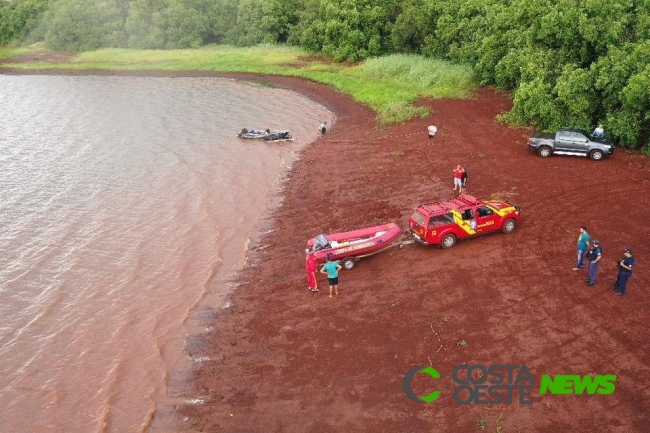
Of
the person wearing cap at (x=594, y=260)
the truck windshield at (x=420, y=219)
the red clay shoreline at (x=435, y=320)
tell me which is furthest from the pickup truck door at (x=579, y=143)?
the person wearing cap at (x=594, y=260)

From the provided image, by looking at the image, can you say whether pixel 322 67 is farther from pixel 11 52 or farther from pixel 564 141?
pixel 11 52

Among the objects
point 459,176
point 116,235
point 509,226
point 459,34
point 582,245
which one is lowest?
point 116,235

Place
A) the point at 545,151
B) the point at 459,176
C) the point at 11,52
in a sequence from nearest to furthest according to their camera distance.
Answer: the point at 459,176 → the point at 545,151 → the point at 11,52

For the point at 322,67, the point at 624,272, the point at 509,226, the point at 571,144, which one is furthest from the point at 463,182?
the point at 322,67

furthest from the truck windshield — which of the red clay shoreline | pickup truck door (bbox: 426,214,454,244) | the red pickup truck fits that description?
the red clay shoreline

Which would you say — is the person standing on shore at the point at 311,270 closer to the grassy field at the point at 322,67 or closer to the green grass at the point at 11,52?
the grassy field at the point at 322,67
